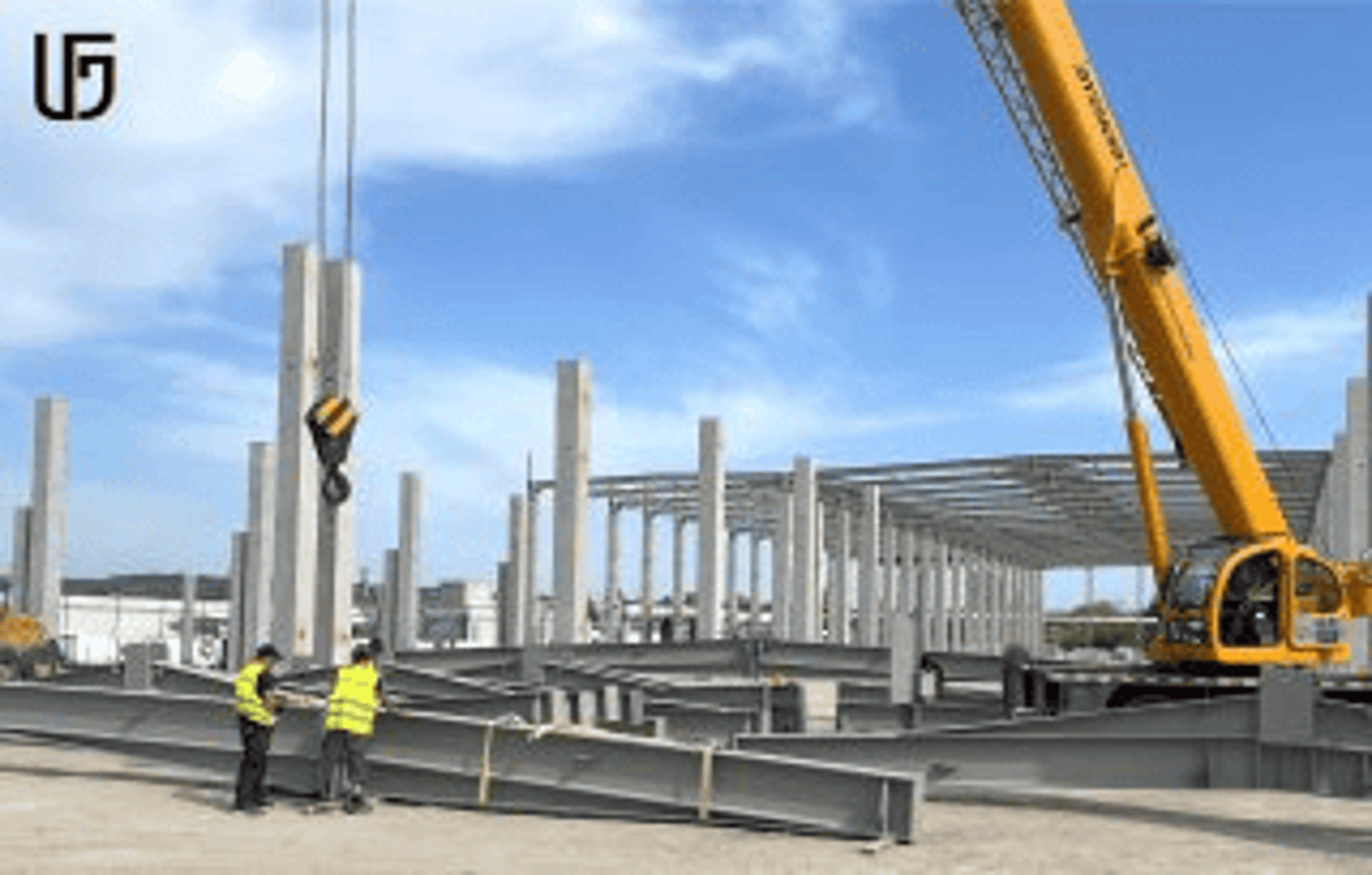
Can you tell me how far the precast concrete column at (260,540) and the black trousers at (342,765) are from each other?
13.9 metres

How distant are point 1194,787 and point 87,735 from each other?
862cm

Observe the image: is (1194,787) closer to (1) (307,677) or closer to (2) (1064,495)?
(1) (307,677)

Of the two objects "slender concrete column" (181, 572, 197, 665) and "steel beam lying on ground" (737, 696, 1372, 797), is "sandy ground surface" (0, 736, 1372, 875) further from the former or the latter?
"slender concrete column" (181, 572, 197, 665)

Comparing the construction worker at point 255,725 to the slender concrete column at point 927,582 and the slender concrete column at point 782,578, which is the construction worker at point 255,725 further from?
the slender concrete column at point 927,582

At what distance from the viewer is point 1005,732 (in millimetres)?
12664

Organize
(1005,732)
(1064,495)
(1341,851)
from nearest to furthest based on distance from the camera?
(1341,851)
(1005,732)
(1064,495)

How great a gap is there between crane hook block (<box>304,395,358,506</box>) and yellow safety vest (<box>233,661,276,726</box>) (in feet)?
10.9

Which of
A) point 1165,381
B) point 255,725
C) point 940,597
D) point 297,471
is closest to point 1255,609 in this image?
point 1165,381

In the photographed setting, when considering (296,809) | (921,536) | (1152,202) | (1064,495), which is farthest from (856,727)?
(921,536)

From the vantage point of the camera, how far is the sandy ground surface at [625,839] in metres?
9.55

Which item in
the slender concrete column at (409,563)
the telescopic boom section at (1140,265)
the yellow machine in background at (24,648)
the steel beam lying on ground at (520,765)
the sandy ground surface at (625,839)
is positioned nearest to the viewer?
the sandy ground surface at (625,839)

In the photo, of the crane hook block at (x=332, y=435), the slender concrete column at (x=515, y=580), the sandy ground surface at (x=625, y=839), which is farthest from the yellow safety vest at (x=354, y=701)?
the slender concrete column at (x=515, y=580)

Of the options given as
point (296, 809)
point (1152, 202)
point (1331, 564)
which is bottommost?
point (296, 809)

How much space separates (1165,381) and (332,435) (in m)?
8.15
